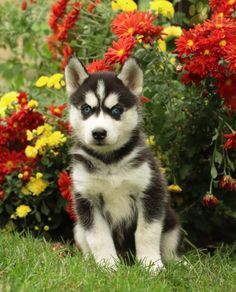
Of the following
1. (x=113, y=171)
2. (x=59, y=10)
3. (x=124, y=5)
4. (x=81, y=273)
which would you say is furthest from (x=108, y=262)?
(x=59, y=10)

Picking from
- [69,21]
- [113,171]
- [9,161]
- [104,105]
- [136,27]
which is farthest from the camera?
[69,21]

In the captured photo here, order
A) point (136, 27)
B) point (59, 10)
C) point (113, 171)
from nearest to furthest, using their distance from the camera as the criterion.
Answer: point (113, 171) → point (136, 27) → point (59, 10)

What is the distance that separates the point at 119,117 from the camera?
493 cm

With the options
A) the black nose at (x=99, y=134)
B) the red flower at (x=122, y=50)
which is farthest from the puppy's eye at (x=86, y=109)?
the red flower at (x=122, y=50)

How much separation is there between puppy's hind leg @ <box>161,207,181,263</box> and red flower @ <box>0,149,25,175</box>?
1.48 meters

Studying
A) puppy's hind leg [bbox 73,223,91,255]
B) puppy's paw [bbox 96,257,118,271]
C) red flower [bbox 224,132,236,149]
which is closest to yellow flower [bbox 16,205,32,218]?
puppy's hind leg [bbox 73,223,91,255]

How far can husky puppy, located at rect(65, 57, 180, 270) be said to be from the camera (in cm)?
491

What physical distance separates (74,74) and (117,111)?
49 cm

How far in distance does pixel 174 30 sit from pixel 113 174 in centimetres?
176

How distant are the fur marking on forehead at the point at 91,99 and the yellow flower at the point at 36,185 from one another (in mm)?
1233

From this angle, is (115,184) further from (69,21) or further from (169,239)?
(69,21)

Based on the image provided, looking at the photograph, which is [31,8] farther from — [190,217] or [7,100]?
[190,217]

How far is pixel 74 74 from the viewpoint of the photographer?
5.15 meters

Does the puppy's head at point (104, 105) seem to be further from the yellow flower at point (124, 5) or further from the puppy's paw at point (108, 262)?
the yellow flower at point (124, 5)
